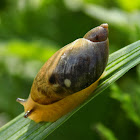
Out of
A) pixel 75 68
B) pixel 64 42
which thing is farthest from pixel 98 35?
pixel 64 42

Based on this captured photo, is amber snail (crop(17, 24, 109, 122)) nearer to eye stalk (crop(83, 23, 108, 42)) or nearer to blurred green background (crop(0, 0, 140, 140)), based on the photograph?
eye stalk (crop(83, 23, 108, 42))

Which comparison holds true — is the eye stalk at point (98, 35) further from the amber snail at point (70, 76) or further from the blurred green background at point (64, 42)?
the blurred green background at point (64, 42)

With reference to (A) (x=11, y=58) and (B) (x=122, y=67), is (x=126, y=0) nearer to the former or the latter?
(A) (x=11, y=58)

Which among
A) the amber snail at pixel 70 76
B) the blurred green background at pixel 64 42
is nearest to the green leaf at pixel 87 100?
the amber snail at pixel 70 76

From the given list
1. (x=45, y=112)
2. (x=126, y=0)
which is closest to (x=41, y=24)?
(x=126, y=0)

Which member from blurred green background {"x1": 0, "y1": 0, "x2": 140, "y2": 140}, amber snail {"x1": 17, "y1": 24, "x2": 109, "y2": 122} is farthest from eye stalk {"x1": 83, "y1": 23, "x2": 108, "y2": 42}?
blurred green background {"x1": 0, "y1": 0, "x2": 140, "y2": 140}

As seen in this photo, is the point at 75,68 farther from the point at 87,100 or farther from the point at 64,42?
the point at 64,42
